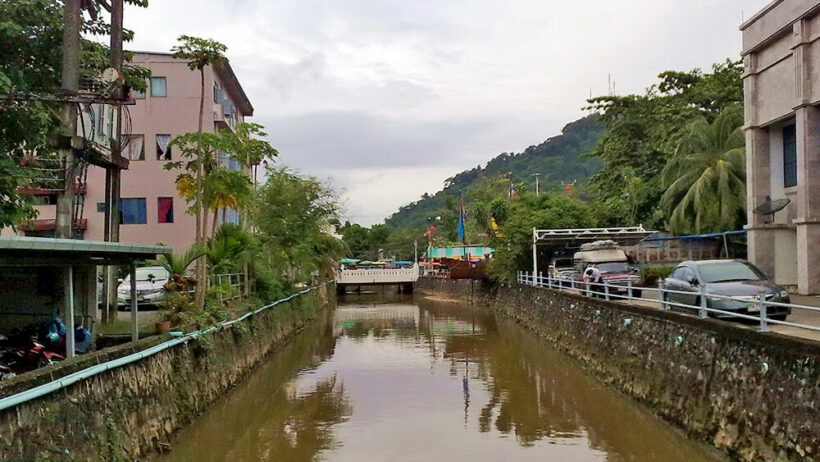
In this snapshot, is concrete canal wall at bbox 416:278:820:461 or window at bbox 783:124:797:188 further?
window at bbox 783:124:797:188

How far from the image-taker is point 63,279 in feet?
40.3

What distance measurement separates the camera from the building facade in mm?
19922

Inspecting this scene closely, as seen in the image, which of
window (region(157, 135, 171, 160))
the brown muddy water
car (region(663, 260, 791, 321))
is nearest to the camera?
the brown muddy water

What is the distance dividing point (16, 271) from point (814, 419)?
11.7 metres

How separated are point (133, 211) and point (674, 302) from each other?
27188mm

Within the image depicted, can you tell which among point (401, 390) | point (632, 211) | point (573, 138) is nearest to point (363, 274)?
point (632, 211)

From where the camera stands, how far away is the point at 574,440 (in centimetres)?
1265

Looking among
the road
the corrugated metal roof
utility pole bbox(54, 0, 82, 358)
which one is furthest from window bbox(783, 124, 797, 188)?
utility pole bbox(54, 0, 82, 358)

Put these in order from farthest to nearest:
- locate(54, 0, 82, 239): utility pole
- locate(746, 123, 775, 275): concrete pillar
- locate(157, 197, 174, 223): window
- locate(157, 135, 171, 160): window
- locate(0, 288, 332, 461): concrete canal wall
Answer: locate(157, 197, 174, 223): window
locate(157, 135, 171, 160): window
locate(746, 123, 775, 275): concrete pillar
locate(54, 0, 82, 239): utility pole
locate(0, 288, 332, 461): concrete canal wall

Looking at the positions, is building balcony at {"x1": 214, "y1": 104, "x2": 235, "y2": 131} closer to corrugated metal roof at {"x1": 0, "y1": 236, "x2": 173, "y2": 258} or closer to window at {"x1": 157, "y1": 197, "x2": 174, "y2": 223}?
window at {"x1": 157, "y1": 197, "x2": 174, "y2": 223}

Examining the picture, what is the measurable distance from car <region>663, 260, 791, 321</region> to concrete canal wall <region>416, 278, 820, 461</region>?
0.85m

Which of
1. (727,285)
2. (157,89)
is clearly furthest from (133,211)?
(727,285)

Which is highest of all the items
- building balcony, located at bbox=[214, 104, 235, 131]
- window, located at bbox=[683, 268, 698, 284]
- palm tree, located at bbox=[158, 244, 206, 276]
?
building balcony, located at bbox=[214, 104, 235, 131]

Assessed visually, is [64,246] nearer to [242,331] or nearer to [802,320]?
[242,331]
